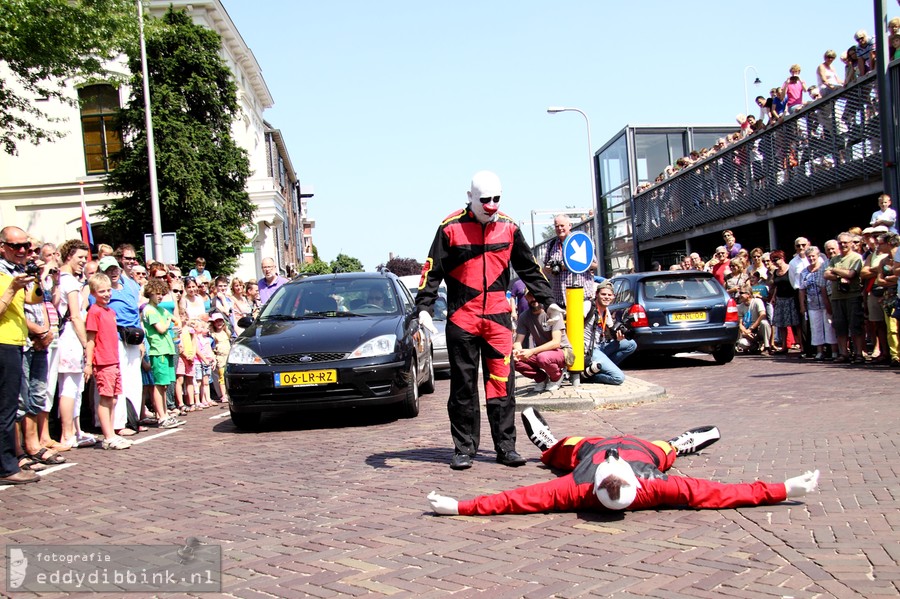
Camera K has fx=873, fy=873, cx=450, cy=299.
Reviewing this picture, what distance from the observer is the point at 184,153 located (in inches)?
1194

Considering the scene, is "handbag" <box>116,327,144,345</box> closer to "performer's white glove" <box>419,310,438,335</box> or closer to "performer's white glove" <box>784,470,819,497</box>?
"performer's white glove" <box>419,310,438,335</box>

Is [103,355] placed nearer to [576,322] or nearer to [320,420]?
[320,420]

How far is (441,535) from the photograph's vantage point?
4621mm

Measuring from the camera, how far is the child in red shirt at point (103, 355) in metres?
8.55

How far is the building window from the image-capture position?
1475 inches

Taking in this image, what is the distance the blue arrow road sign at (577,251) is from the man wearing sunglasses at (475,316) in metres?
4.17

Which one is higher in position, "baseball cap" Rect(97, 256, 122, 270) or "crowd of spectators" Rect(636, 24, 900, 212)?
"crowd of spectators" Rect(636, 24, 900, 212)

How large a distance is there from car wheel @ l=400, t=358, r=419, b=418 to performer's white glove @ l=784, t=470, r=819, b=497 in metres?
4.94

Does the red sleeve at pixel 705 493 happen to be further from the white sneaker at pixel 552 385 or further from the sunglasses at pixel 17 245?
the sunglasses at pixel 17 245

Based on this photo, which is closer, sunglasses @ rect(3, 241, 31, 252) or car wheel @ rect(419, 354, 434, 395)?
sunglasses @ rect(3, 241, 31, 252)

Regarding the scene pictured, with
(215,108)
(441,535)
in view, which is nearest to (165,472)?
(441,535)

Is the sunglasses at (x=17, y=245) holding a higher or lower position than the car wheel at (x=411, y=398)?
higher

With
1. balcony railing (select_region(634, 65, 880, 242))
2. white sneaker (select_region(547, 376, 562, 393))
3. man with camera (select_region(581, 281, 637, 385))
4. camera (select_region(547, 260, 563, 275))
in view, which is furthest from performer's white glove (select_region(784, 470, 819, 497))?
balcony railing (select_region(634, 65, 880, 242))

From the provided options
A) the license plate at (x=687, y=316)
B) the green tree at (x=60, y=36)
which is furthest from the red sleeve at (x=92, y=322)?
the green tree at (x=60, y=36)
